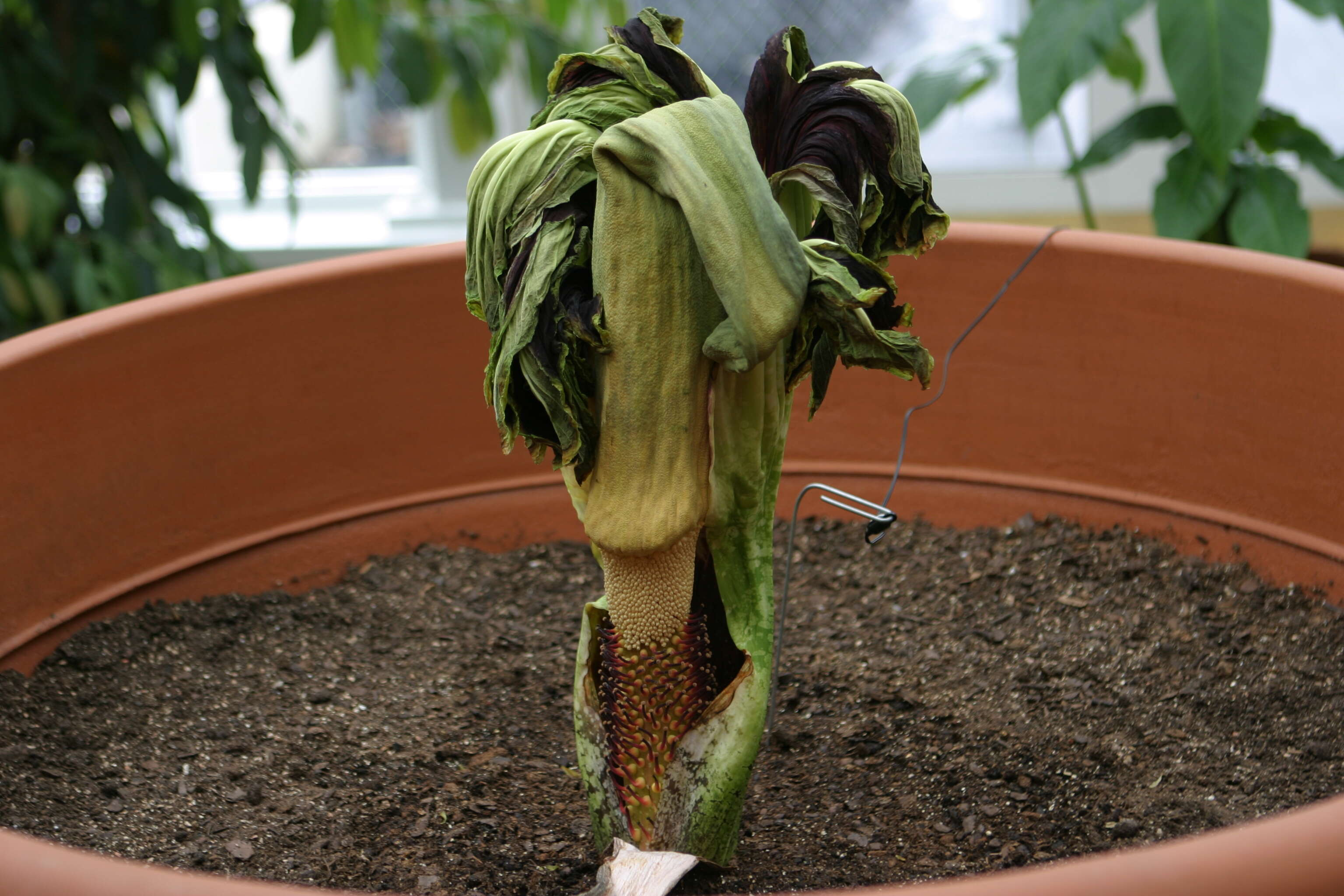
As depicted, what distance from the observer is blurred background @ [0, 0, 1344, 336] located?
4.02ft

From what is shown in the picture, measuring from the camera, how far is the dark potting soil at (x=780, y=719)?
2.27 feet

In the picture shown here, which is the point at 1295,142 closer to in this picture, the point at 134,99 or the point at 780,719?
the point at 780,719

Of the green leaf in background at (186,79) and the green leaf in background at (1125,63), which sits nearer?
the green leaf in background at (186,79)

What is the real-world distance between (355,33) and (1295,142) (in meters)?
1.01

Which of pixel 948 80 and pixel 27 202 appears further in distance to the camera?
pixel 948 80

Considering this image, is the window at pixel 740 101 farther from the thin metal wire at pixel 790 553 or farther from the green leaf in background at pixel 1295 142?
the thin metal wire at pixel 790 553

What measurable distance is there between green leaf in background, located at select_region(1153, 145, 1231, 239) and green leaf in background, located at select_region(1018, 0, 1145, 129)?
148mm

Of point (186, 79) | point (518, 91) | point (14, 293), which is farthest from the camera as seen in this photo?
point (518, 91)

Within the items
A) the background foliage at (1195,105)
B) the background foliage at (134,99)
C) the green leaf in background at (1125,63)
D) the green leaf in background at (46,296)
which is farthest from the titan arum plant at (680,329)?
the green leaf in background at (1125,63)

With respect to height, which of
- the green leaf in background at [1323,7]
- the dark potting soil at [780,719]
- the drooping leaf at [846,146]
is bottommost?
the dark potting soil at [780,719]

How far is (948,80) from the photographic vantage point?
147 cm

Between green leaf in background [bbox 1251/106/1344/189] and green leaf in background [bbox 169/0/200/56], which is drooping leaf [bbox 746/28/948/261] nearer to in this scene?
green leaf in background [bbox 169/0/200/56]

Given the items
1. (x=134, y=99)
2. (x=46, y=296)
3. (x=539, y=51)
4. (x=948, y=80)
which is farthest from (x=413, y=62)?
(x=948, y=80)

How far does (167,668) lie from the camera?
34.0 inches
